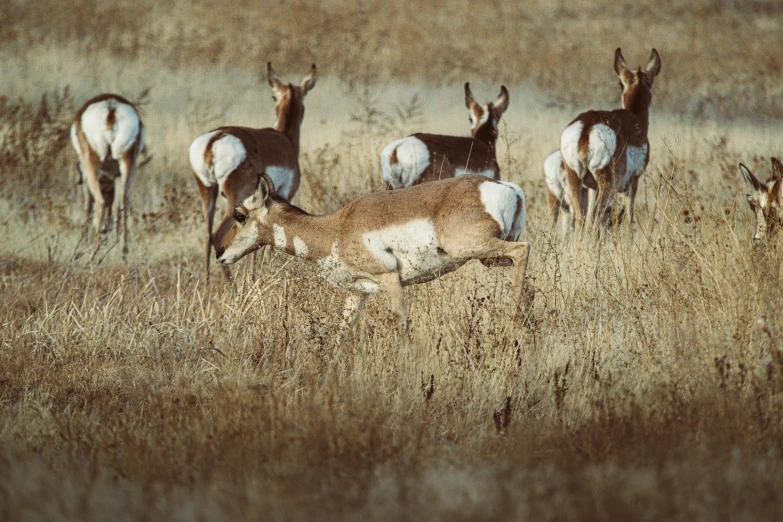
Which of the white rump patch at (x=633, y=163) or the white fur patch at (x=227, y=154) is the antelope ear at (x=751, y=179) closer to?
the white rump patch at (x=633, y=163)

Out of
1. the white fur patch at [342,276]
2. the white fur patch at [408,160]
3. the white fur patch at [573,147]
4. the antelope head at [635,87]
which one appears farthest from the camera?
the antelope head at [635,87]

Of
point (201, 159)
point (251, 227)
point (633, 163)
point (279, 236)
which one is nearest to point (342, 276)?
point (279, 236)

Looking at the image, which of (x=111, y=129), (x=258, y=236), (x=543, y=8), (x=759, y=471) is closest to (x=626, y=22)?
(x=543, y=8)

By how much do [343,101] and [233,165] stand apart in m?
11.5

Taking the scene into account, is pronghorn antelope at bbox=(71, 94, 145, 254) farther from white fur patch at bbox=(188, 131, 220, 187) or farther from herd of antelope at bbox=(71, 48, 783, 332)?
white fur patch at bbox=(188, 131, 220, 187)

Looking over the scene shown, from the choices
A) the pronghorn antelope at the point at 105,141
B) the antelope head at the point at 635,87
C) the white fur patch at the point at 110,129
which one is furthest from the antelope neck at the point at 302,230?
the white fur patch at the point at 110,129

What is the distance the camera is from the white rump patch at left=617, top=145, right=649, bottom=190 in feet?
29.3

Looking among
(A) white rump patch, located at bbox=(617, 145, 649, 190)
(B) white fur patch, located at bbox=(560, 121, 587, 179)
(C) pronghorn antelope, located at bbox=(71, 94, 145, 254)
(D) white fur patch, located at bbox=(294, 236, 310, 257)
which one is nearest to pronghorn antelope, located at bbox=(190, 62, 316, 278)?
(D) white fur patch, located at bbox=(294, 236, 310, 257)

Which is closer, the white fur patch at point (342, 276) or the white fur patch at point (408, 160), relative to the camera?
the white fur patch at point (342, 276)

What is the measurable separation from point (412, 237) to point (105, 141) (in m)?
6.90

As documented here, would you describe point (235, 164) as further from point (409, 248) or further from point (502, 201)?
point (502, 201)

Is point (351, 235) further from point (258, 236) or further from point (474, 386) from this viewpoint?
point (474, 386)

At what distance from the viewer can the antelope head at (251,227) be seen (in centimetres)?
646

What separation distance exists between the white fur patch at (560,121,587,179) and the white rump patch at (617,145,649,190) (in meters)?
0.42
